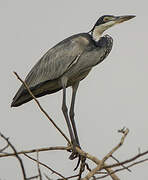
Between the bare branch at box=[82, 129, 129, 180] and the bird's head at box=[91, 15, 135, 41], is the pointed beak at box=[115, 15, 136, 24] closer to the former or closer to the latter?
the bird's head at box=[91, 15, 135, 41]

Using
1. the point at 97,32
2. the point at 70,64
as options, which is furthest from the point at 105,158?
the point at 97,32

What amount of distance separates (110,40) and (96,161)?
2.77m

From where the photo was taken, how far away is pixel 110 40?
6.27 meters

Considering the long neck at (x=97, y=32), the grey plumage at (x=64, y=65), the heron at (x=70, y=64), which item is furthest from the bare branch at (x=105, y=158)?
the long neck at (x=97, y=32)

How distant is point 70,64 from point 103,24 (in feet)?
2.46

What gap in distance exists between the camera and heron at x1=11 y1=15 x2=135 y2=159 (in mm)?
6129

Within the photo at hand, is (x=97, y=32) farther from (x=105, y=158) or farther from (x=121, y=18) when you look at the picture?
(x=105, y=158)

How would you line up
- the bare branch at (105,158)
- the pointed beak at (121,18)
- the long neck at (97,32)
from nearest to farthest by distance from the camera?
the bare branch at (105,158)
the pointed beak at (121,18)
the long neck at (97,32)

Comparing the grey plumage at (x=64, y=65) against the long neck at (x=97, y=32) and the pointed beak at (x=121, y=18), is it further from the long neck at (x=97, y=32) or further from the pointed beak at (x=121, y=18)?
the pointed beak at (x=121, y=18)

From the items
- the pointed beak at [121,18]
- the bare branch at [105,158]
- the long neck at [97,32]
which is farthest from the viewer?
the long neck at [97,32]

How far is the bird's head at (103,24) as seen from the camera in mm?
→ 6371

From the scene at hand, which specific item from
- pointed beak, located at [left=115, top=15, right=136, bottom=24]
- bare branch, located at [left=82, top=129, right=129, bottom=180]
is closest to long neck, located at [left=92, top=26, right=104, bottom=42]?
pointed beak, located at [left=115, top=15, right=136, bottom=24]

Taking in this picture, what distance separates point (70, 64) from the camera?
615 cm

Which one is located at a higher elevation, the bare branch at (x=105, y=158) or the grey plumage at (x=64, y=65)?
the grey plumage at (x=64, y=65)
